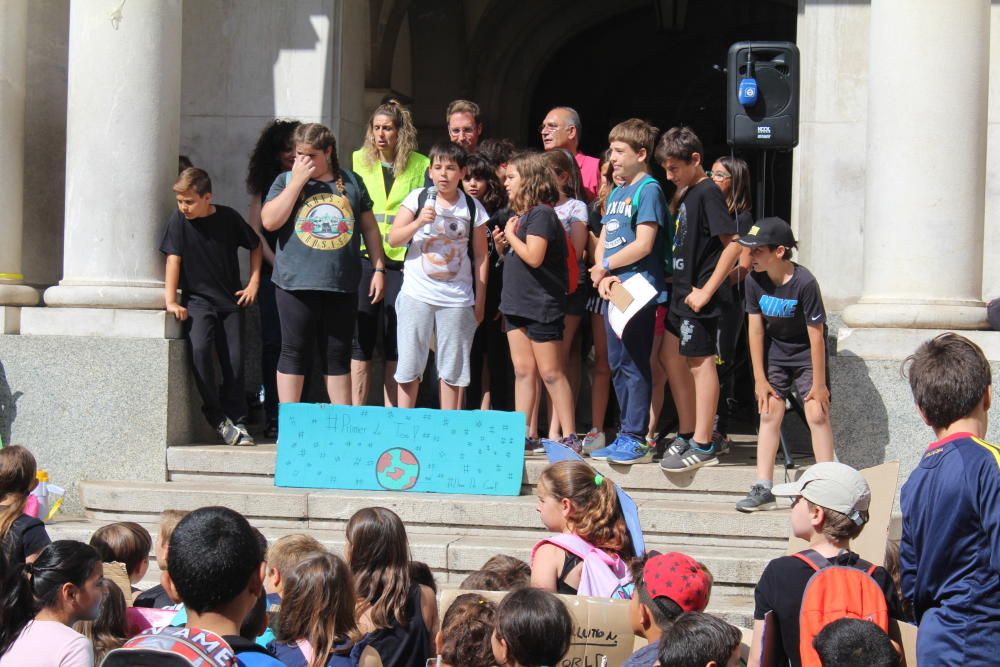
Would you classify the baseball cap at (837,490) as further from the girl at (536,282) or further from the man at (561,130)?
the man at (561,130)

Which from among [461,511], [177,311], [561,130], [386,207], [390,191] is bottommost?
[461,511]

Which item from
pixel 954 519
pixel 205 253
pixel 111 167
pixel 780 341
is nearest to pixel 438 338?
pixel 205 253

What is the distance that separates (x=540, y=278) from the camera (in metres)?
7.94

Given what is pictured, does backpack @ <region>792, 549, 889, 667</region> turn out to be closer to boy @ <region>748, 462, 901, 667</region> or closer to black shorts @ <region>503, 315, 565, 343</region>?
boy @ <region>748, 462, 901, 667</region>

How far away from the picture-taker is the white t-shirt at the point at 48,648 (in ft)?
12.1

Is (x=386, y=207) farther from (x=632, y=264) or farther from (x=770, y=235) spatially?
(x=770, y=235)

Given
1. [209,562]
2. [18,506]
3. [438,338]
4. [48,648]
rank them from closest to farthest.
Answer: [209,562] → [48,648] → [18,506] → [438,338]

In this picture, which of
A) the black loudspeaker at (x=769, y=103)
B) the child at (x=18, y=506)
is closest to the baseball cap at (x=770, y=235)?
the black loudspeaker at (x=769, y=103)

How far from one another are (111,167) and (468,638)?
5342mm

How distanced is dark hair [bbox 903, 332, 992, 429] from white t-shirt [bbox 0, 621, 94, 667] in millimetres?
2658

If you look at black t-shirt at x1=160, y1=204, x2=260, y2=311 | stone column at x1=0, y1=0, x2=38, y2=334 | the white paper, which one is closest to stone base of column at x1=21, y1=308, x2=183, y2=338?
black t-shirt at x1=160, y1=204, x2=260, y2=311

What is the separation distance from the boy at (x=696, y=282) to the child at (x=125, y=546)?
334 cm

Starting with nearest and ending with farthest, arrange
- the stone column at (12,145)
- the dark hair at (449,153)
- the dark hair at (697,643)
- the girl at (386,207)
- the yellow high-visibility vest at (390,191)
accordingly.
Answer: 1. the dark hair at (697,643)
2. the dark hair at (449,153)
3. the girl at (386,207)
4. the yellow high-visibility vest at (390,191)
5. the stone column at (12,145)

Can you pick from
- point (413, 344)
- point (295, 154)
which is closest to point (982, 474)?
point (413, 344)
